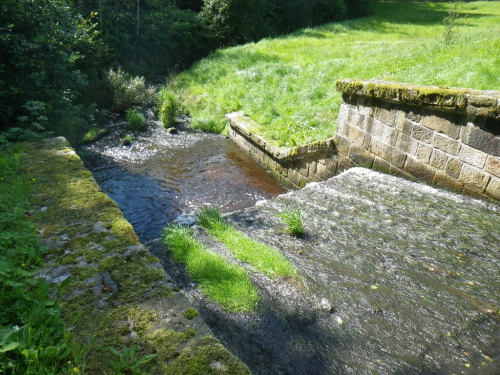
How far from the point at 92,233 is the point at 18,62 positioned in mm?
4483

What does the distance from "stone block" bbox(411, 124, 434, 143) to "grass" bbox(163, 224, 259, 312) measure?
317cm

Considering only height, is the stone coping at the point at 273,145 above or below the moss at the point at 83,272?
below

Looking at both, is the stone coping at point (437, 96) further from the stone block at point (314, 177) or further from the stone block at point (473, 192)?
the stone block at point (314, 177)

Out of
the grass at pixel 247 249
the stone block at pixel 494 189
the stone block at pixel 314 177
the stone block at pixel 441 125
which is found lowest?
the stone block at pixel 314 177

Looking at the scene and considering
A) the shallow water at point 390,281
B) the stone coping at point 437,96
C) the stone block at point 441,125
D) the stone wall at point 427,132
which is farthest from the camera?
the stone block at point 441,125

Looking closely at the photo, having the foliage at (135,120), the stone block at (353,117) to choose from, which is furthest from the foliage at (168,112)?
the stone block at (353,117)

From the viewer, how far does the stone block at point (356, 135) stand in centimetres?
617

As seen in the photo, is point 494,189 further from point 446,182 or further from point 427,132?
point 427,132

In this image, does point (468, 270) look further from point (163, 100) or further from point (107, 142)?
point (163, 100)

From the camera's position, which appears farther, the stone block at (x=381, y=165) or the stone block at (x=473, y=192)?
the stone block at (x=381, y=165)

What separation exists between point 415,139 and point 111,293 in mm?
4480

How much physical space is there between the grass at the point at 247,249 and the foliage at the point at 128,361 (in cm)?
191

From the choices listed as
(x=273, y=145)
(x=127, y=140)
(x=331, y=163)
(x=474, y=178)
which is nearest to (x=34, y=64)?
(x=127, y=140)

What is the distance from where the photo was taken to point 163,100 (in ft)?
40.4
